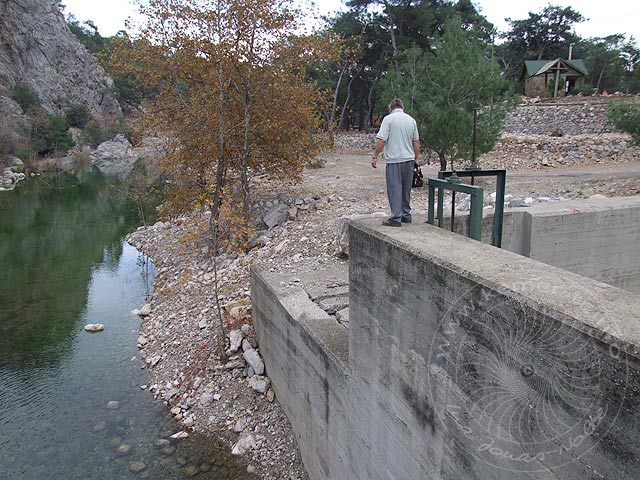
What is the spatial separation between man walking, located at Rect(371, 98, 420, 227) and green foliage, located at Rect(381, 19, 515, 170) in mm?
9256

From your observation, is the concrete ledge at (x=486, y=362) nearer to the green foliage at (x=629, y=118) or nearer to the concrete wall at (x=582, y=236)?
the concrete wall at (x=582, y=236)

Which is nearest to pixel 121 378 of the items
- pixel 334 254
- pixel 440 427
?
pixel 334 254

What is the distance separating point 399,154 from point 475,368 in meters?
2.52

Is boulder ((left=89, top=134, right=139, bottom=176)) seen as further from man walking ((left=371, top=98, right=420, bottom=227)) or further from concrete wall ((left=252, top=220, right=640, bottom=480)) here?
concrete wall ((left=252, top=220, right=640, bottom=480))

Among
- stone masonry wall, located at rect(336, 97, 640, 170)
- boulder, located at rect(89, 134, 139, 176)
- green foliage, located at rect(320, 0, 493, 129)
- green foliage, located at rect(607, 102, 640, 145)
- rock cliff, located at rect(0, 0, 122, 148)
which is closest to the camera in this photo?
green foliage, located at rect(607, 102, 640, 145)

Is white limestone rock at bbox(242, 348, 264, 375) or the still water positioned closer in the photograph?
the still water

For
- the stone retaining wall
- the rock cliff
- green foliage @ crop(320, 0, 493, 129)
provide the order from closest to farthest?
the stone retaining wall < green foliage @ crop(320, 0, 493, 129) < the rock cliff

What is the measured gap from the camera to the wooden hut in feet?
112

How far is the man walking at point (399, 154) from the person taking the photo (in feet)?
16.8

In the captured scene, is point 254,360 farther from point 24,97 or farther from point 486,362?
point 24,97

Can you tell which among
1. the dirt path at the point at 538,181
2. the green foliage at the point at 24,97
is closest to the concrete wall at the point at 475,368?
the dirt path at the point at 538,181

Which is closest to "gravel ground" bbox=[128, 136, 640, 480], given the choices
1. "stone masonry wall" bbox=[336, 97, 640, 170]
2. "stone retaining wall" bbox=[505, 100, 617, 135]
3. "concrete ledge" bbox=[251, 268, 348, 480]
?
"concrete ledge" bbox=[251, 268, 348, 480]

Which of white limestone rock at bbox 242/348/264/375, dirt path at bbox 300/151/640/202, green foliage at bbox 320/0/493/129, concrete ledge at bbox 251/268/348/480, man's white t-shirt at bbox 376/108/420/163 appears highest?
green foliage at bbox 320/0/493/129

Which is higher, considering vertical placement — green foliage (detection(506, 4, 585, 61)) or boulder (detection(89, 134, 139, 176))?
green foliage (detection(506, 4, 585, 61))
